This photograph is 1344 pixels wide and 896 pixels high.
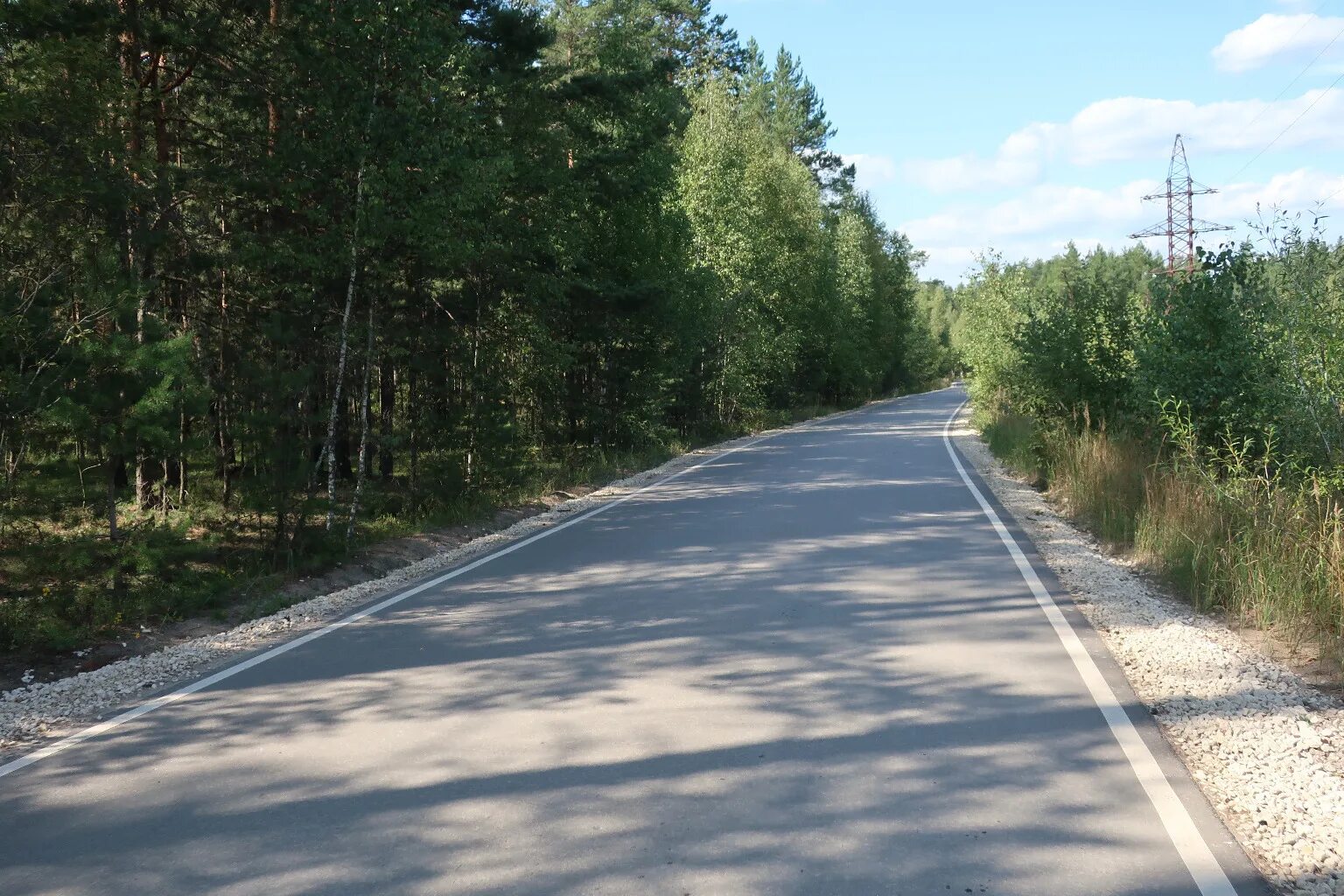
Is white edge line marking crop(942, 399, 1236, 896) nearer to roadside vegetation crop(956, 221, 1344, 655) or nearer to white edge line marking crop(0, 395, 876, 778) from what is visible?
roadside vegetation crop(956, 221, 1344, 655)

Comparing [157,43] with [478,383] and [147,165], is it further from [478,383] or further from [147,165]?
[478,383]

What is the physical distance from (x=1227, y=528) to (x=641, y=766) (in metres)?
6.97

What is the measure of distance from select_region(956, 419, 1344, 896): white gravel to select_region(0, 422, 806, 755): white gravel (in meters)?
6.02

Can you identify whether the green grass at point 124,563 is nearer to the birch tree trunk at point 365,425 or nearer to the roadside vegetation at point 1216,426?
the birch tree trunk at point 365,425

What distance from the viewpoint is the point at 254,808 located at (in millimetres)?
4594

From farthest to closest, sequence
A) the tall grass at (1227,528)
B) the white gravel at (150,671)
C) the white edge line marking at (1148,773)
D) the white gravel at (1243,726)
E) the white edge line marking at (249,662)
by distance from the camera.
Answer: the tall grass at (1227,528) < the white gravel at (150,671) < the white edge line marking at (249,662) < the white gravel at (1243,726) < the white edge line marking at (1148,773)

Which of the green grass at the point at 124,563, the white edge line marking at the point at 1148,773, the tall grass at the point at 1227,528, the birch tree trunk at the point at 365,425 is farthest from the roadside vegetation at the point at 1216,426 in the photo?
the birch tree trunk at the point at 365,425

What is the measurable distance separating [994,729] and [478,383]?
11999mm

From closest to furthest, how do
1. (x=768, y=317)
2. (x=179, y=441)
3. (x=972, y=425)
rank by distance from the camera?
(x=179, y=441), (x=972, y=425), (x=768, y=317)

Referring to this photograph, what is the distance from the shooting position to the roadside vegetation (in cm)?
823

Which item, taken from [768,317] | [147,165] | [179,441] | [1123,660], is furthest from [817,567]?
[768,317]

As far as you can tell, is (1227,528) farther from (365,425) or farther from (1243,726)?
(365,425)

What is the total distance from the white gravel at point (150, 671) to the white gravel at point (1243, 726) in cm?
602

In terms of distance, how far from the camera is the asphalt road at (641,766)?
3977 mm
